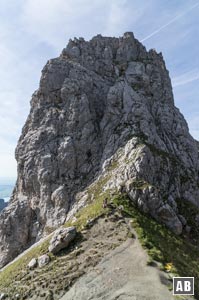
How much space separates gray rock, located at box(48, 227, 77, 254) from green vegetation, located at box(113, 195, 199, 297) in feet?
34.4

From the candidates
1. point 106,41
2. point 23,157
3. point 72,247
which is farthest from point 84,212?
point 106,41

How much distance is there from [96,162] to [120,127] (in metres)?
11.4

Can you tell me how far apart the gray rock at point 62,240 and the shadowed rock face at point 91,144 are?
16.8 meters

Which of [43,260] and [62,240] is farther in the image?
[62,240]

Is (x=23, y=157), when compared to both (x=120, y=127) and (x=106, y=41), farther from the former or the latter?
(x=106, y=41)

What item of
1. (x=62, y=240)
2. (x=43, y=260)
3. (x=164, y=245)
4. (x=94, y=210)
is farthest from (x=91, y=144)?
(x=43, y=260)

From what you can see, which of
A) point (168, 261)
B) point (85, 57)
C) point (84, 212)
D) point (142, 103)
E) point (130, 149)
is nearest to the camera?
point (168, 261)

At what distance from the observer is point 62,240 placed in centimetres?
6038

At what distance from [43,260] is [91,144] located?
4737 centimetres

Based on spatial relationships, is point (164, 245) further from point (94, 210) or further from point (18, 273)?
point (18, 273)

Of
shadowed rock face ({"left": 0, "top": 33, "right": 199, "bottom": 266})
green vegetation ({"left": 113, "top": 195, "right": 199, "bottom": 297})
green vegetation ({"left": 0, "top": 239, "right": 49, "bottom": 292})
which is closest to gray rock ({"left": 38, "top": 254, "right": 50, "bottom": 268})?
green vegetation ({"left": 0, "top": 239, "right": 49, "bottom": 292})

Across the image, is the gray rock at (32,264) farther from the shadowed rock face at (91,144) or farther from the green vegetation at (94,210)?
the shadowed rock face at (91,144)

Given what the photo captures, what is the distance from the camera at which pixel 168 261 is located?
53594 millimetres

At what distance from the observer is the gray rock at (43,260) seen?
57781mm
